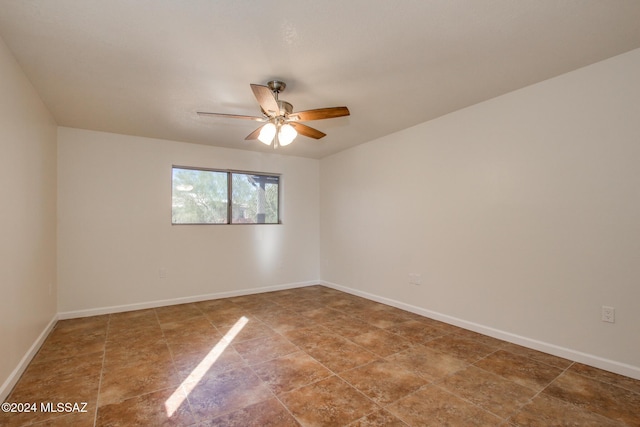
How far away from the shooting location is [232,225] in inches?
185

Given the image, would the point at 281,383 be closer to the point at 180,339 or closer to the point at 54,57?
the point at 180,339

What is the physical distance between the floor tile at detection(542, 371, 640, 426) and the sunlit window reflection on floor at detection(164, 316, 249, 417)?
2381mm

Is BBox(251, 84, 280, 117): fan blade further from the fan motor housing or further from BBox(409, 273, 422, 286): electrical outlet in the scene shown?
BBox(409, 273, 422, 286): electrical outlet

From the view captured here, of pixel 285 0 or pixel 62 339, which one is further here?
pixel 62 339

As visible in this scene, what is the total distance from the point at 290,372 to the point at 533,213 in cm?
246

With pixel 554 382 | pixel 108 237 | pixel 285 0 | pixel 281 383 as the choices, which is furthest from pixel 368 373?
pixel 108 237

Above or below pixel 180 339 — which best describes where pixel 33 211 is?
above

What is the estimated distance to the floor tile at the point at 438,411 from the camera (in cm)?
170

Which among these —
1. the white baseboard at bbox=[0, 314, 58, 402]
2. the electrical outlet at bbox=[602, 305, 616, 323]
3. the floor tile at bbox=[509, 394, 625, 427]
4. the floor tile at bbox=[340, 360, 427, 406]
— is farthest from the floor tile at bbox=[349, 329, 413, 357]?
the white baseboard at bbox=[0, 314, 58, 402]

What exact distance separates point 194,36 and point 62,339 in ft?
10.2

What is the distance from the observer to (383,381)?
2.14 m

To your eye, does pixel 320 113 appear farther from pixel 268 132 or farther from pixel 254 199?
pixel 254 199

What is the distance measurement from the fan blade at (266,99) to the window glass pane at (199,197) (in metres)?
2.42

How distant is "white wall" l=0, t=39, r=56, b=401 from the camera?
6.55ft
